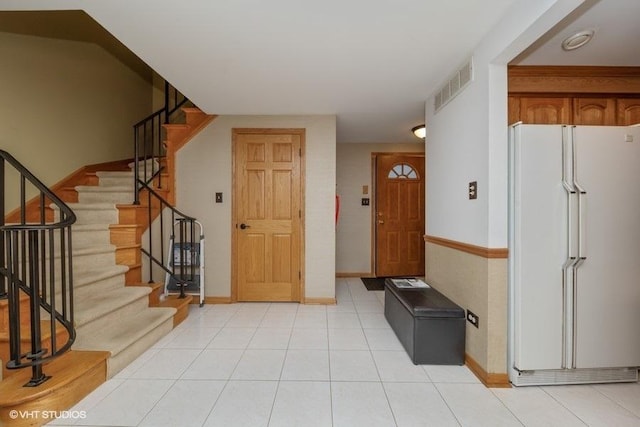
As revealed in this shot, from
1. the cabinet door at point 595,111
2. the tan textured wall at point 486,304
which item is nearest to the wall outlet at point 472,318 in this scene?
the tan textured wall at point 486,304

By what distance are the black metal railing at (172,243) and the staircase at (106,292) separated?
0.14 metres

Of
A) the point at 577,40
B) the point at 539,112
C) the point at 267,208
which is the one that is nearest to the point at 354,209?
the point at 267,208

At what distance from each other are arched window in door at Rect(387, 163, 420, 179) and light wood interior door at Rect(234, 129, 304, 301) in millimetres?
2141

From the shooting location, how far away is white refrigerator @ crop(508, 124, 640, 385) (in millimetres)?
1930

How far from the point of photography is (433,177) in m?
3.00

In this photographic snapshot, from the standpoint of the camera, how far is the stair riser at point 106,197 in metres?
3.32

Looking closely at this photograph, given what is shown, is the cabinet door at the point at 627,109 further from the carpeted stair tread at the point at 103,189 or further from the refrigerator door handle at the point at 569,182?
the carpeted stair tread at the point at 103,189

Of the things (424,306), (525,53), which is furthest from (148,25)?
(424,306)

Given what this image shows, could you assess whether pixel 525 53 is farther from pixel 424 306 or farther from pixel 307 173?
pixel 307 173

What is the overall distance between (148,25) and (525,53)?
262cm

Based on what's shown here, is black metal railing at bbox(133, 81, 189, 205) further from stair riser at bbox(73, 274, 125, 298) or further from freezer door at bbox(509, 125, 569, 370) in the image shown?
freezer door at bbox(509, 125, 569, 370)

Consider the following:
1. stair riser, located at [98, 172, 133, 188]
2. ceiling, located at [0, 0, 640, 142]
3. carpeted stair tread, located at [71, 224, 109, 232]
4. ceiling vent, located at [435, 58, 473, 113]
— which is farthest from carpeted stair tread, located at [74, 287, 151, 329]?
ceiling vent, located at [435, 58, 473, 113]

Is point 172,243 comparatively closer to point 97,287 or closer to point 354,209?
point 97,287

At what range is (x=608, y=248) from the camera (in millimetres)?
1944
